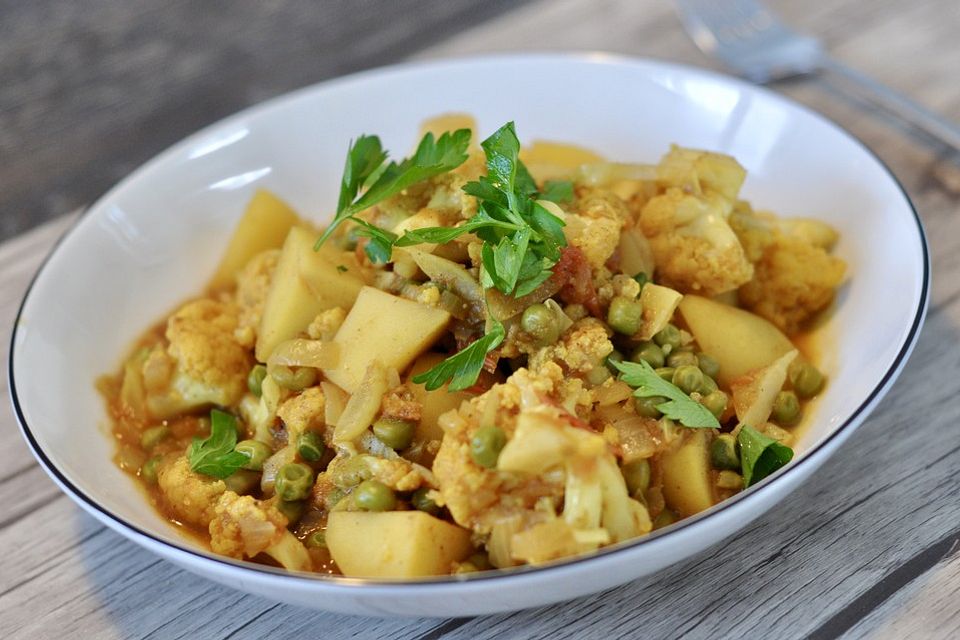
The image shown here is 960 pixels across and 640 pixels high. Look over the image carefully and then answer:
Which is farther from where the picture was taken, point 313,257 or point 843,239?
point 843,239

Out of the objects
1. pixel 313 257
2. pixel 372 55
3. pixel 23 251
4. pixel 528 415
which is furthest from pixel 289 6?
pixel 528 415

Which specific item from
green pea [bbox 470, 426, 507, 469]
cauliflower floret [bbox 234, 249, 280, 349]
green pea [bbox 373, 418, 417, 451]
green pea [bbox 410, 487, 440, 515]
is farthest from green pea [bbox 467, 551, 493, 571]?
cauliflower floret [bbox 234, 249, 280, 349]

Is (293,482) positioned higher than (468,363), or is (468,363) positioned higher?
(468,363)

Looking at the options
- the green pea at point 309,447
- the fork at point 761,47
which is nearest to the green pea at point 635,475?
the green pea at point 309,447

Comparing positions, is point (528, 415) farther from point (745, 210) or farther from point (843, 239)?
point (843, 239)

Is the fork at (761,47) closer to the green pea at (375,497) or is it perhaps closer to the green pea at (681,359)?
the green pea at (681,359)

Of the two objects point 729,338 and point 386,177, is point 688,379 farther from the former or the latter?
point 386,177

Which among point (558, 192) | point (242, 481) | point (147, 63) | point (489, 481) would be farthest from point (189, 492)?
point (147, 63)
